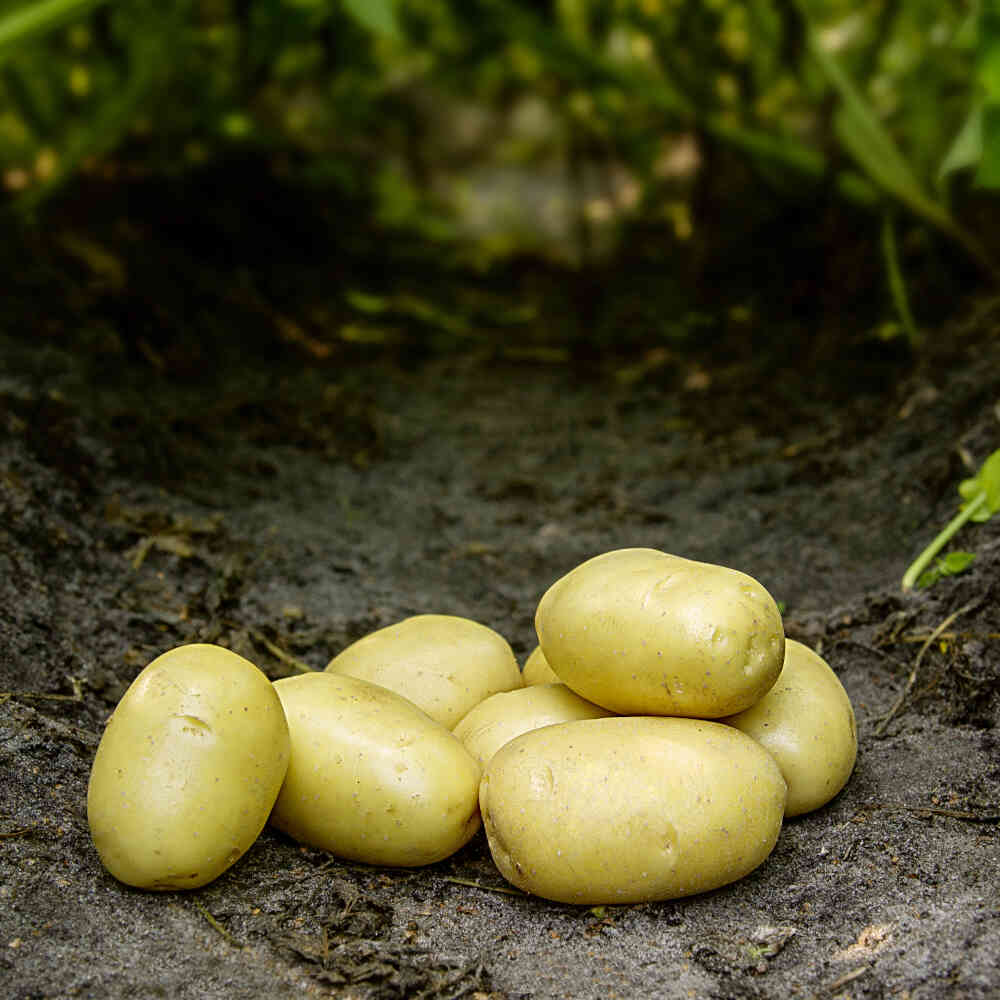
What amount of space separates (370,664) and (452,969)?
0.52 m

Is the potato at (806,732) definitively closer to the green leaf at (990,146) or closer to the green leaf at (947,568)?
the green leaf at (947,568)

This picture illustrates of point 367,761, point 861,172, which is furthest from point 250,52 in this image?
point 367,761

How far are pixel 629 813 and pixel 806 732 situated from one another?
30 cm

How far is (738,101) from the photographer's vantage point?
12.5ft

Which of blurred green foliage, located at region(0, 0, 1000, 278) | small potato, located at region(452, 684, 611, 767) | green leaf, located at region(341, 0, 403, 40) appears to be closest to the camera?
small potato, located at region(452, 684, 611, 767)

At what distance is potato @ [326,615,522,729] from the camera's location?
1.52 m

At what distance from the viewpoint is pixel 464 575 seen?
2.21 metres

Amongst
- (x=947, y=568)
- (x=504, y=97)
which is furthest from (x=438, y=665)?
(x=504, y=97)

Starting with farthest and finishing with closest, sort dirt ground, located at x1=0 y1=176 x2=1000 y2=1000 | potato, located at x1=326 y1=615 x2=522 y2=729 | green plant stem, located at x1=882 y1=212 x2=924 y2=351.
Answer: green plant stem, located at x1=882 y1=212 x2=924 y2=351
potato, located at x1=326 y1=615 x2=522 y2=729
dirt ground, located at x1=0 y1=176 x2=1000 y2=1000

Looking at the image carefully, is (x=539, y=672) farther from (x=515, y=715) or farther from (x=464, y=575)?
(x=464, y=575)

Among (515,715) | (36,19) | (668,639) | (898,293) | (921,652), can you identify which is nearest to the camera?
(668,639)

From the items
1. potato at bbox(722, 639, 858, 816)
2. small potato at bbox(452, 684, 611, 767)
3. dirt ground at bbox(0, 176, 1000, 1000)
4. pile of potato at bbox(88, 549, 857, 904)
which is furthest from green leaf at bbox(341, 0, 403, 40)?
potato at bbox(722, 639, 858, 816)

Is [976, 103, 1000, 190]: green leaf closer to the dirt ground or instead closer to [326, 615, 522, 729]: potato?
the dirt ground

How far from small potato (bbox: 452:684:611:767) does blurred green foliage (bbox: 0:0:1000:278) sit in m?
1.35
